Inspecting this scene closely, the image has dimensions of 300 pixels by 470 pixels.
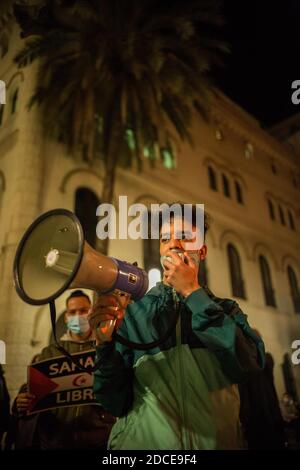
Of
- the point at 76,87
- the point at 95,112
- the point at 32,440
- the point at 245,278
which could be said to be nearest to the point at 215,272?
the point at 245,278

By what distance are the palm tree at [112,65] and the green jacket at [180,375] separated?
6683 millimetres

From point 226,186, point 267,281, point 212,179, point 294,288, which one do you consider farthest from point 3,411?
point 294,288

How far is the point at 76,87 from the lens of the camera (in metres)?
9.45

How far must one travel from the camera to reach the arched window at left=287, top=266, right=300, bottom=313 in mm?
14500

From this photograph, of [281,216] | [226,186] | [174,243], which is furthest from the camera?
[281,216]

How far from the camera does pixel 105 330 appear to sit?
1.78 metres

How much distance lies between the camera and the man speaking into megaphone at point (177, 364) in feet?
5.41

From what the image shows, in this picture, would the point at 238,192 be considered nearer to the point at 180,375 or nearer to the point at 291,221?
→ the point at 291,221

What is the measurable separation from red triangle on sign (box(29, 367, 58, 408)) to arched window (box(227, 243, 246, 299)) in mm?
10682

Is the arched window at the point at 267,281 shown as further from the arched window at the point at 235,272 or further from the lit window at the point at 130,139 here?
the lit window at the point at 130,139

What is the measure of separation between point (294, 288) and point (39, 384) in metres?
14.1

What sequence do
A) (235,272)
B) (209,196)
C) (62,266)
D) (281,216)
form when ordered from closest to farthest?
(62,266), (235,272), (209,196), (281,216)

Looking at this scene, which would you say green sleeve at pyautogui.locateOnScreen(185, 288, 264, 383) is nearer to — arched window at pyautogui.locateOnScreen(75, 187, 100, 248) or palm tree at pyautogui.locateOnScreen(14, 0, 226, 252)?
palm tree at pyautogui.locateOnScreen(14, 0, 226, 252)
